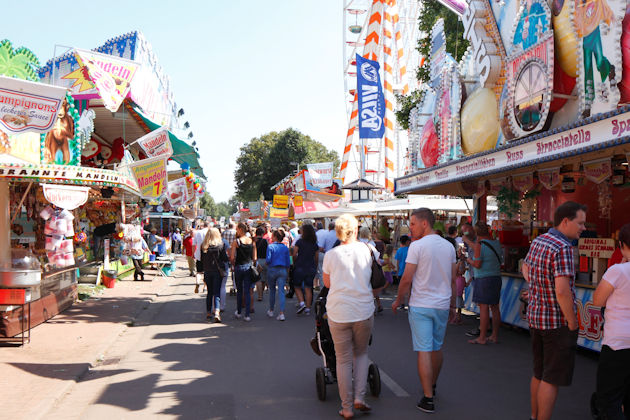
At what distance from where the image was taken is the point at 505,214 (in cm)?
1102

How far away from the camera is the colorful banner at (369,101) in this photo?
20.8 metres

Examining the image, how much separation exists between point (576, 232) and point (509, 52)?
5.93 m

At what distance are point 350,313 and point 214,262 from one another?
18.3 feet

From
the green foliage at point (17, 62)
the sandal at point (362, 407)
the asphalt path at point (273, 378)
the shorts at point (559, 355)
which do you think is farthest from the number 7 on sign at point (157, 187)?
the shorts at point (559, 355)

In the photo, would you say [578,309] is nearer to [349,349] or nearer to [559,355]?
[559,355]

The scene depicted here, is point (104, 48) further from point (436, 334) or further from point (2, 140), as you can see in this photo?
point (436, 334)

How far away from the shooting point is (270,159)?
6244 centimetres

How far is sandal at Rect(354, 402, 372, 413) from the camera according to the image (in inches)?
189

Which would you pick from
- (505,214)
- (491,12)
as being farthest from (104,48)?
(505,214)

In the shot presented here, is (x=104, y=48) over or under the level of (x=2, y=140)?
over

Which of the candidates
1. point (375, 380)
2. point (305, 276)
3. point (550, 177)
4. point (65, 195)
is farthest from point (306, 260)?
point (375, 380)

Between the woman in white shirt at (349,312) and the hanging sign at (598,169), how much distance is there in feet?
16.3

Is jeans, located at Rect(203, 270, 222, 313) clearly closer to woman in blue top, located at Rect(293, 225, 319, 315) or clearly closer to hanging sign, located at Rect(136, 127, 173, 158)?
woman in blue top, located at Rect(293, 225, 319, 315)

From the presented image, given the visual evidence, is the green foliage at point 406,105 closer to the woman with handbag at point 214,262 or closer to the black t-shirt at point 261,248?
the black t-shirt at point 261,248
